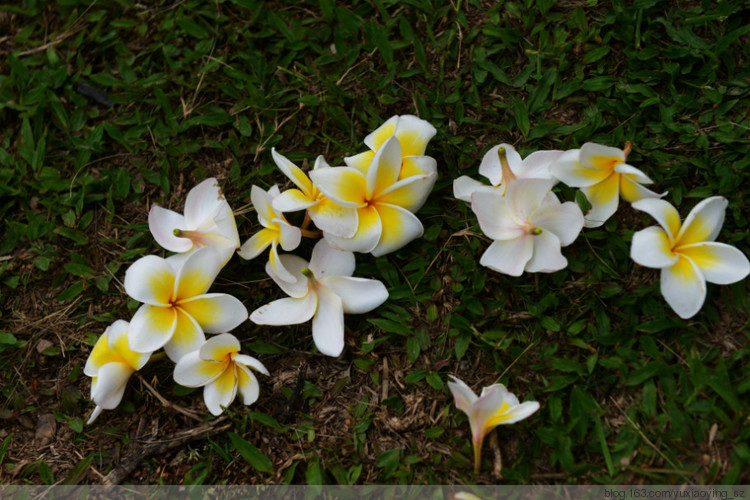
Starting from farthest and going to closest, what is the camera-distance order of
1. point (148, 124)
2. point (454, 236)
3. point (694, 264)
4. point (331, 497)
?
1. point (148, 124)
2. point (454, 236)
3. point (331, 497)
4. point (694, 264)

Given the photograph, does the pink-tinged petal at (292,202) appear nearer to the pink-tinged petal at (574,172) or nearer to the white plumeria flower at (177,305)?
the white plumeria flower at (177,305)

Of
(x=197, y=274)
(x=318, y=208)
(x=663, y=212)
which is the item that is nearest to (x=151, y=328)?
(x=197, y=274)

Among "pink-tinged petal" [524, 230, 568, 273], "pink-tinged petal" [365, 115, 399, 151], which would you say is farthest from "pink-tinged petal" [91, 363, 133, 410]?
"pink-tinged petal" [524, 230, 568, 273]

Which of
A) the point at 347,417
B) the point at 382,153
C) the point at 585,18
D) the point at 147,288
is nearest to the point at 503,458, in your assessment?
the point at 347,417

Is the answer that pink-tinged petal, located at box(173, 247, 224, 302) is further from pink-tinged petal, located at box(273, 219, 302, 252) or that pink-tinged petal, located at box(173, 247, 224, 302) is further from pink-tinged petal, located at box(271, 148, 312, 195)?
pink-tinged petal, located at box(271, 148, 312, 195)

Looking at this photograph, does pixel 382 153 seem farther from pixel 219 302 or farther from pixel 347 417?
pixel 347 417

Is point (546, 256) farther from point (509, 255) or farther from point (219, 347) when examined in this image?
point (219, 347)
